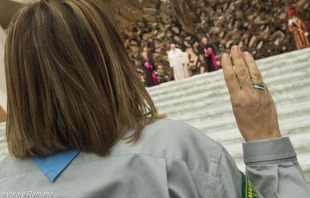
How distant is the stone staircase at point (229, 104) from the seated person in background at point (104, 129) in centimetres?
242

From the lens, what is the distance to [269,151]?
0.92 meters

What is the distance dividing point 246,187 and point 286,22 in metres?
12.7

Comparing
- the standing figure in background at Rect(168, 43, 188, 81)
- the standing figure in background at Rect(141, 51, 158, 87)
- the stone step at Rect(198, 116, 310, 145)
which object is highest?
the stone step at Rect(198, 116, 310, 145)

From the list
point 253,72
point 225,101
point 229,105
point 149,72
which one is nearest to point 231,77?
point 253,72

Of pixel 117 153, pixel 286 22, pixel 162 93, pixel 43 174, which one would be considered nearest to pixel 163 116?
pixel 117 153

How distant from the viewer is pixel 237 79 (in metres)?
0.99

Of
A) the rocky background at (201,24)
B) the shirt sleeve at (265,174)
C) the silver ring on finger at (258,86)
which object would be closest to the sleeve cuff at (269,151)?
the shirt sleeve at (265,174)

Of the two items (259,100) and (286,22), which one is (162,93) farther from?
(259,100)

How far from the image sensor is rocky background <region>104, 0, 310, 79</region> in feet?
42.0

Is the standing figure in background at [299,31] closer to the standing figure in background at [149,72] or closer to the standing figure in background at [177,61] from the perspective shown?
the standing figure in background at [177,61]

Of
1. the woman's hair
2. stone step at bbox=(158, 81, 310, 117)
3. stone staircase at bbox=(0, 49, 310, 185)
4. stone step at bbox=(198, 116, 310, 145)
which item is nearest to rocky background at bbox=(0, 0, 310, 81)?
stone staircase at bbox=(0, 49, 310, 185)

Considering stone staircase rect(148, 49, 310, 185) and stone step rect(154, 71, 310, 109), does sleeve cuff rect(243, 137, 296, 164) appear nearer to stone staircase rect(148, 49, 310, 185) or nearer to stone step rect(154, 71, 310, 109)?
stone staircase rect(148, 49, 310, 185)

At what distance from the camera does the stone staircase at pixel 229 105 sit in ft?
13.4

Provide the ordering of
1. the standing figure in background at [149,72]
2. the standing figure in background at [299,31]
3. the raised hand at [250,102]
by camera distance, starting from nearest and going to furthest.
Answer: the raised hand at [250,102], the standing figure in background at [299,31], the standing figure in background at [149,72]
